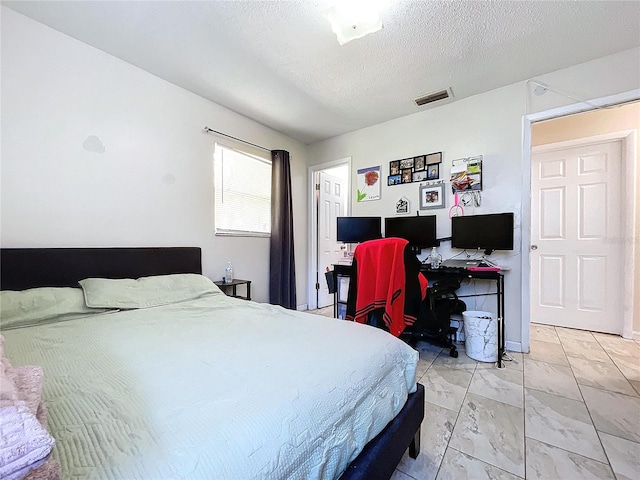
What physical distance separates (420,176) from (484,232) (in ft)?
3.14

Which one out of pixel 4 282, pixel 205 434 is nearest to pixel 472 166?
pixel 205 434

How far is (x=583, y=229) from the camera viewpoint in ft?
10.1

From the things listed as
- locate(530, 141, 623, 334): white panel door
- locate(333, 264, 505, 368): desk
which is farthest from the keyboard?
locate(530, 141, 623, 334): white panel door

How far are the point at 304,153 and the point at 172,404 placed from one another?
12.8ft

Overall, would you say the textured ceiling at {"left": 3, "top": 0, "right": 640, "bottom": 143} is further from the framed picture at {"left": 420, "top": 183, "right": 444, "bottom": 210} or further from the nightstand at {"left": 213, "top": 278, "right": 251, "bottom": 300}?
the nightstand at {"left": 213, "top": 278, "right": 251, "bottom": 300}

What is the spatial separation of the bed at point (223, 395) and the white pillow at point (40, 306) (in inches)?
2.2

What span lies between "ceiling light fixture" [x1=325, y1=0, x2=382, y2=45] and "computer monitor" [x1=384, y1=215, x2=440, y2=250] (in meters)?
1.87

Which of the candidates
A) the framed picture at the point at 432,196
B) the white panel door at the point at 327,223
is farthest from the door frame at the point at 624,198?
the white panel door at the point at 327,223

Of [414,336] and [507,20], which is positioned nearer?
[507,20]

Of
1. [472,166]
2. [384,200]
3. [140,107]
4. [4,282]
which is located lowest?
[4,282]

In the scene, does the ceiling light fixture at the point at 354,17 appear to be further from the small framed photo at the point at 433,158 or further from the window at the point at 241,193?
the window at the point at 241,193

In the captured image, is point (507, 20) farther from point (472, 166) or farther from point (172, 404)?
point (172, 404)

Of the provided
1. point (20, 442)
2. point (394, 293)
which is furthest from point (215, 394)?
point (394, 293)

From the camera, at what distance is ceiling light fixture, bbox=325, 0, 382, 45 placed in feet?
5.40
